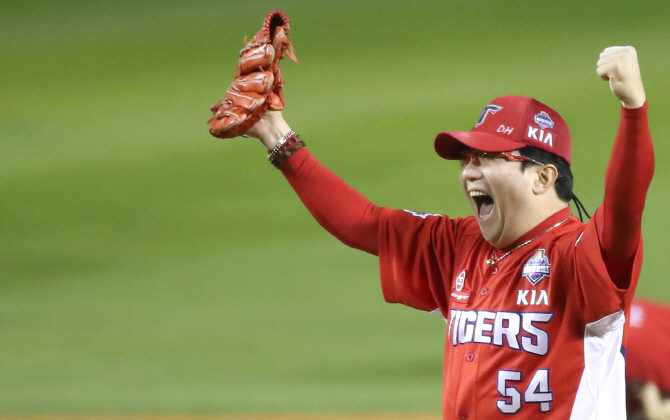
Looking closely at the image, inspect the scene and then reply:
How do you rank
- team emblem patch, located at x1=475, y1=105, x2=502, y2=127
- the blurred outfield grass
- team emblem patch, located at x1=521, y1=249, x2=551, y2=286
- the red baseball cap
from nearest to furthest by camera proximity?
team emblem patch, located at x1=521, y1=249, x2=551, y2=286 < the red baseball cap < team emblem patch, located at x1=475, y1=105, x2=502, y2=127 < the blurred outfield grass

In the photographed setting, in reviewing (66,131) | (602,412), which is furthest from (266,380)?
(66,131)

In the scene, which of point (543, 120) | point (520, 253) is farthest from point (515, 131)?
point (520, 253)

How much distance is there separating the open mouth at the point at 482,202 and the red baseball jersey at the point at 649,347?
1.80 feet

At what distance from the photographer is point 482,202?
2428 mm

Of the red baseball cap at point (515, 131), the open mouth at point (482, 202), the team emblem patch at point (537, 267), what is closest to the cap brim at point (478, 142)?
the red baseball cap at point (515, 131)

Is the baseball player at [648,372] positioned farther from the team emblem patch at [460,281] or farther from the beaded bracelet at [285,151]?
the beaded bracelet at [285,151]

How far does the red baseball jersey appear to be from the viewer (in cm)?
239

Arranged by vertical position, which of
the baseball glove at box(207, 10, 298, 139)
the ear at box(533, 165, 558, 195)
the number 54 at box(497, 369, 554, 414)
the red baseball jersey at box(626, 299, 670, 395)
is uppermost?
the baseball glove at box(207, 10, 298, 139)

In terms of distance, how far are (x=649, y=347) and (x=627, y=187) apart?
2.21 ft

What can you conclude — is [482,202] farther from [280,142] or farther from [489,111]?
[280,142]

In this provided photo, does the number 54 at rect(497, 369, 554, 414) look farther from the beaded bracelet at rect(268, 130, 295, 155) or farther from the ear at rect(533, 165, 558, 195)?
the beaded bracelet at rect(268, 130, 295, 155)

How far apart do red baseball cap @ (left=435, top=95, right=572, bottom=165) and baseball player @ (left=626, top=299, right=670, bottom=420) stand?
0.52 meters

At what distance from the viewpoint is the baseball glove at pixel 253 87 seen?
103 inches

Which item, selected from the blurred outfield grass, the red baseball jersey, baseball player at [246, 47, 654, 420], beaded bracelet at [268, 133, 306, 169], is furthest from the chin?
the blurred outfield grass
